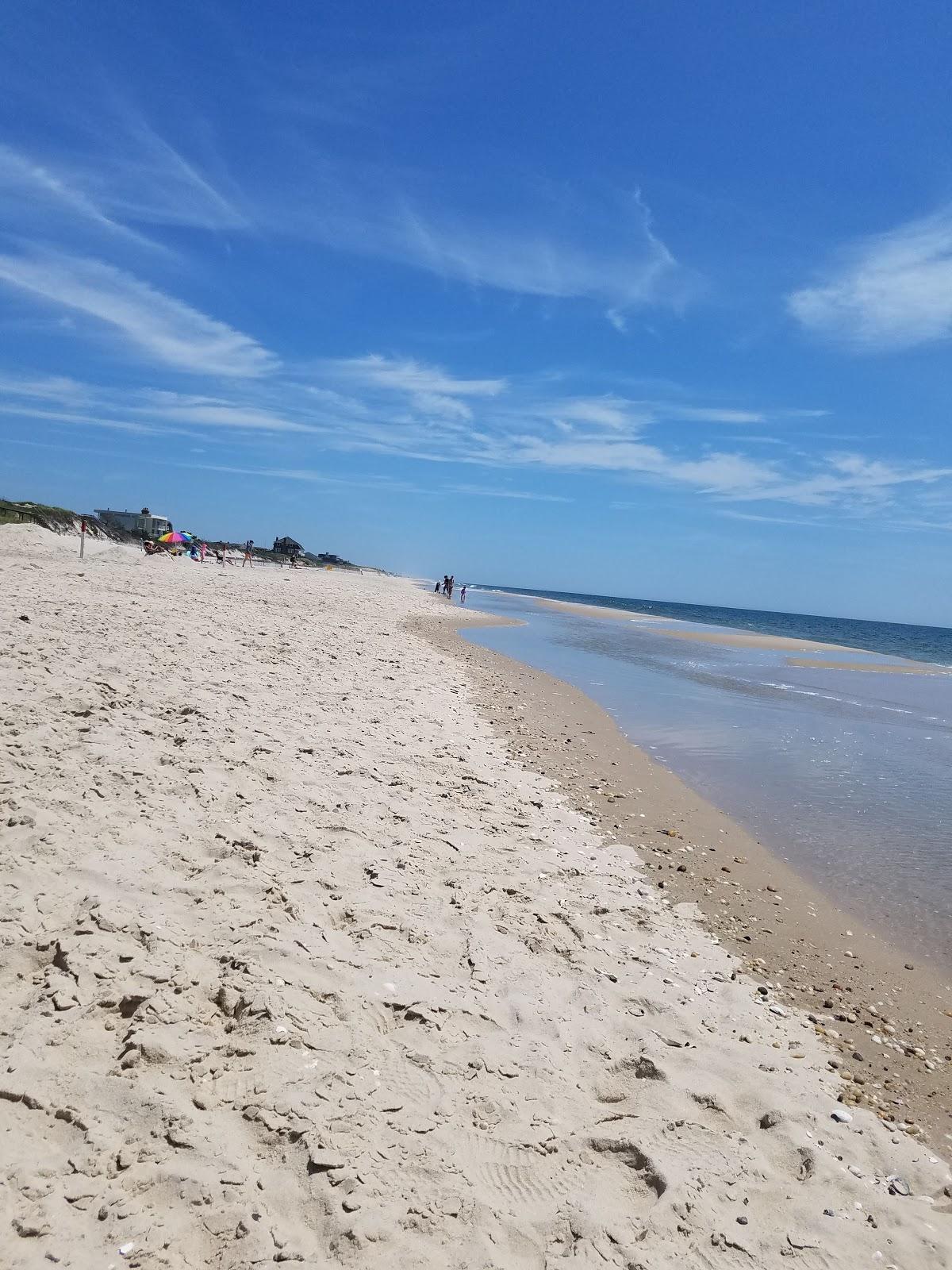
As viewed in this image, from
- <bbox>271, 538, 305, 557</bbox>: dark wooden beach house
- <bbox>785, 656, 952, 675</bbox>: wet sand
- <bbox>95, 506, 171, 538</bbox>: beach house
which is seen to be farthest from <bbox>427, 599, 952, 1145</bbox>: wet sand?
<bbox>271, 538, 305, 557</bbox>: dark wooden beach house

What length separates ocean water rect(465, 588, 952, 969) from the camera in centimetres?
687

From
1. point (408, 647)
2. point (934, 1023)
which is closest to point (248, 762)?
point (934, 1023)

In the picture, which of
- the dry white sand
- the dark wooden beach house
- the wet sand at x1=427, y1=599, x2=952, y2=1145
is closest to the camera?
the dry white sand

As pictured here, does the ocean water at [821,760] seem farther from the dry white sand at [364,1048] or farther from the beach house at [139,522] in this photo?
the beach house at [139,522]

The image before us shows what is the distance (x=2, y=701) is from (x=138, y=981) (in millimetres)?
3834

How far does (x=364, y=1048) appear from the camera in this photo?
3387 mm

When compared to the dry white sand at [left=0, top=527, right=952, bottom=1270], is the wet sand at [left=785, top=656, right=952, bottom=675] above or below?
above

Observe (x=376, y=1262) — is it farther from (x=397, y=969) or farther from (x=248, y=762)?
(x=248, y=762)

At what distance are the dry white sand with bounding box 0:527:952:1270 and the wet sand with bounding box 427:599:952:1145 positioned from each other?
342 millimetres

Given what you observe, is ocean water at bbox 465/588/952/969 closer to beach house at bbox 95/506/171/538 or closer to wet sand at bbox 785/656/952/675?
wet sand at bbox 785/656/952/675

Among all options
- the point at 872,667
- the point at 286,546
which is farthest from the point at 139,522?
the point at 872,667

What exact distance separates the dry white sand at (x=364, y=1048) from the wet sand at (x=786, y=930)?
1.12ft

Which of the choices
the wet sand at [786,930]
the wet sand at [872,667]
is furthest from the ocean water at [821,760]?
the wet sand at [872,667]

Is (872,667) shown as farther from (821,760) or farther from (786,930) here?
(786,930)
